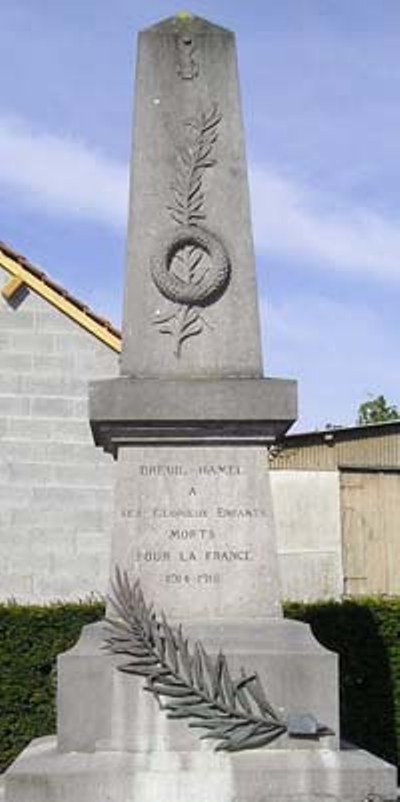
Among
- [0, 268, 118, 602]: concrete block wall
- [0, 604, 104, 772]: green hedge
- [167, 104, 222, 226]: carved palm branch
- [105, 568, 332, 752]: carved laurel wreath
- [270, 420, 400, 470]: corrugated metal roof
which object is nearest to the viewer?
[105, 568, 332, 752]: carved laurel wreath

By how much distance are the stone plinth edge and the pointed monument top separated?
218 cm

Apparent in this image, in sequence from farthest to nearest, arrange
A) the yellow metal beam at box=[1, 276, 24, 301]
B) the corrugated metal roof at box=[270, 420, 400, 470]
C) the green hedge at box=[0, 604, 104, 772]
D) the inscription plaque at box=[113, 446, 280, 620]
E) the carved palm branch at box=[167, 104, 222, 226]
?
1. the corrugated metal roof at box=[270, 420, 400, 470]
2. the yellow metal beam at box=[1, 276, 24, 301]
3. the green hedge at box=[0, 604, 104, 772]
4. the carved palm branch at box=[167, 104, 222, 226]
5. the inscription plaque at box=[113, 446, 280, 620]

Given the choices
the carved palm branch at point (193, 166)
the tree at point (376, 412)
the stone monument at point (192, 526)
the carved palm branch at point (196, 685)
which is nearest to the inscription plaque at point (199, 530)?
the stone monument at point (192, 526)

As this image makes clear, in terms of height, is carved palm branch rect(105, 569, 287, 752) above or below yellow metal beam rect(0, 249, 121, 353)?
below

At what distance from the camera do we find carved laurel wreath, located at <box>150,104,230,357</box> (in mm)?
7031

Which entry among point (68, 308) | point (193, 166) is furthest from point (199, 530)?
point (68, 308)

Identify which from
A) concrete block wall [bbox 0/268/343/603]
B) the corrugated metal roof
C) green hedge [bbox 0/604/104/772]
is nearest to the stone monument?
green hedge [bbox 0/604/104/772]

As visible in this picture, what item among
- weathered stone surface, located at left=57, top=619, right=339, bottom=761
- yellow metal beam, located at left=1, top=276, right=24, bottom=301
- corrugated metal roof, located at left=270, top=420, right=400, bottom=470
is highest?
yellow metal beam, located at left=1, top=276, right=24, bottom=301

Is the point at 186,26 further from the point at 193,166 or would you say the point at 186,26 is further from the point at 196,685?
the point at 196,685

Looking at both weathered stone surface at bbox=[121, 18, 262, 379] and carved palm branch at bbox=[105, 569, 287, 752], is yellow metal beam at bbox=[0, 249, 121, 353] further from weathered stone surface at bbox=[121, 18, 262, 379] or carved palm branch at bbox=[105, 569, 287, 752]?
carved palm branch at bbox=[105, 569, 287, 752]

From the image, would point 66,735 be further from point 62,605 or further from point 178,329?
point 62,605

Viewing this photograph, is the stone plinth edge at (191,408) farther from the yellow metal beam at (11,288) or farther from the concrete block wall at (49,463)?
the yellow metal beam at (11,288)

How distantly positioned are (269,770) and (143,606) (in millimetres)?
1108

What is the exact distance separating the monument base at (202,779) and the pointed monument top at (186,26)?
4.18m
